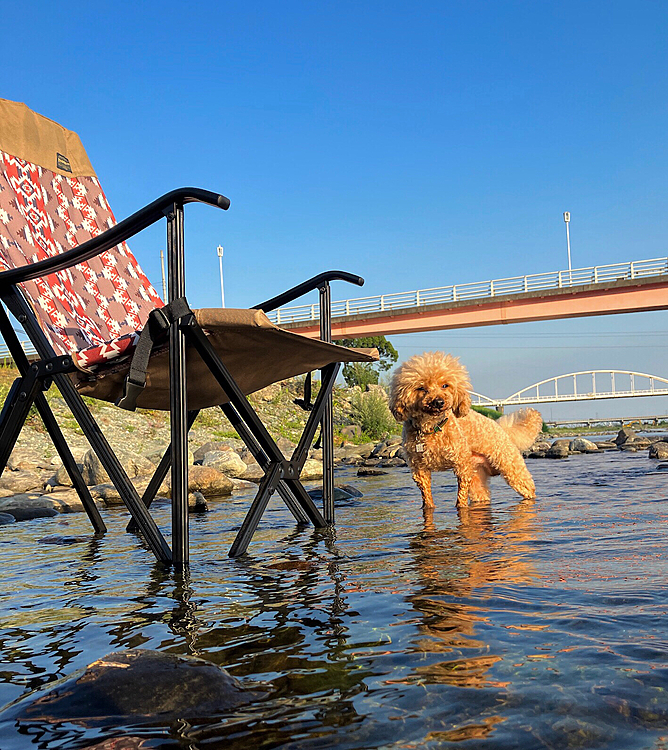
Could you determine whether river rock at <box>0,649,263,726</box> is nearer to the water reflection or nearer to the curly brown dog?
the water reflection

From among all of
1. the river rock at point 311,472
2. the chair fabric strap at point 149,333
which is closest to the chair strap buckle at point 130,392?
the chair fabric strap at point 149,333

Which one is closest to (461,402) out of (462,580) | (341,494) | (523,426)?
(523,426)

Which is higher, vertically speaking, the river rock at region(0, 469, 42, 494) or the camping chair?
the camping chair

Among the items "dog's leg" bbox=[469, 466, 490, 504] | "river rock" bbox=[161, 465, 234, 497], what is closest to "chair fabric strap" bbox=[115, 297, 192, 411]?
"dog's leg" bbox=[469, 466, 490, 504]

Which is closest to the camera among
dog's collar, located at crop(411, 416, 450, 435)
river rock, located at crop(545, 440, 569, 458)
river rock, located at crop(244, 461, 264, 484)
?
dog's collar, located at crop(411, 416, 450, 435)

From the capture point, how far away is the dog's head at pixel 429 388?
219 inches

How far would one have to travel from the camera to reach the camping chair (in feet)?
10.5

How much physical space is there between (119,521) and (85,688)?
4640 millimetres

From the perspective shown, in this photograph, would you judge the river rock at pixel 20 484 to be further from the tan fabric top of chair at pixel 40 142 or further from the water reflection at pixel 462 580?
the water reflection at pixel 462 580

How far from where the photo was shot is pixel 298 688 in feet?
5.53

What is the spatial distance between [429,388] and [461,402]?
1.35ft

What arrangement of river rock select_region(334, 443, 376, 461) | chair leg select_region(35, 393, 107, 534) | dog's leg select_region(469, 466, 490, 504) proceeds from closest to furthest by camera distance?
chair leg select_region(35, 393, 107, 534) < dog's leg select_region(469, 466, 490, 504) < river rock select_region(334, 443, 376, 461)

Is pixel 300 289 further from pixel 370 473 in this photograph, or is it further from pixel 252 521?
pixel 370 473

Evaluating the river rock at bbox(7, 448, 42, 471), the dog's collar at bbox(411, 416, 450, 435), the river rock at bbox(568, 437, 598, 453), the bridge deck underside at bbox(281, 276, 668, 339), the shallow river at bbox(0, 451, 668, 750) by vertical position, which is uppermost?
the bridge deck underside at bbox(281, 276, 668, 339)
